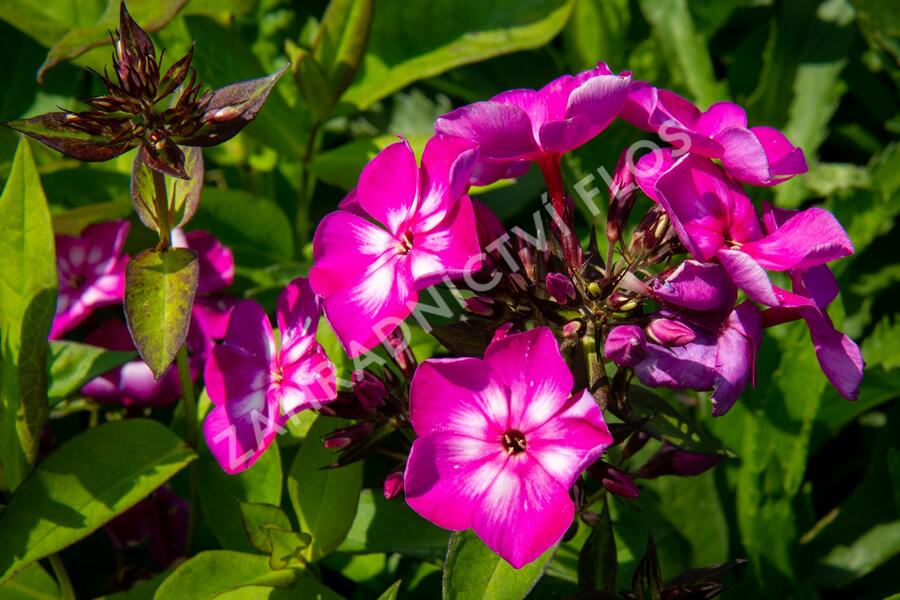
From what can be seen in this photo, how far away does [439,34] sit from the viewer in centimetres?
201

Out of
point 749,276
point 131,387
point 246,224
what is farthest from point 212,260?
point 749,276

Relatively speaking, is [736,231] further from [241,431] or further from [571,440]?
[241,431]

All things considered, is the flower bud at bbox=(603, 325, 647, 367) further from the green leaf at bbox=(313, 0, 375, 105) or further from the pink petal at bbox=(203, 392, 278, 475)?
the green leaf at bbox=(313, 0, 375, 105)

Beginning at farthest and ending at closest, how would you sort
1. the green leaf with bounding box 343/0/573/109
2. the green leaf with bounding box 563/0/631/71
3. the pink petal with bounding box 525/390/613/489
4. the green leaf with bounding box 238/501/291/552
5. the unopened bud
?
1. the green leaf with bounding box 563/0/631/71
2. the green leaf with bounding box 343/0/573/109
3. the green leaf with bounding box 238/501/291/552
4. the unopened bud
5. the pink petal with bounding box 525/390/613/489

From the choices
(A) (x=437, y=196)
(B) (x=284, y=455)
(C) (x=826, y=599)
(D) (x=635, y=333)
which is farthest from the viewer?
(C) (x=826, y=599)

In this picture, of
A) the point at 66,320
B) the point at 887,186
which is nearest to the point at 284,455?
the point at 66,320

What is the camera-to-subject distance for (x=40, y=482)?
1.35 meters

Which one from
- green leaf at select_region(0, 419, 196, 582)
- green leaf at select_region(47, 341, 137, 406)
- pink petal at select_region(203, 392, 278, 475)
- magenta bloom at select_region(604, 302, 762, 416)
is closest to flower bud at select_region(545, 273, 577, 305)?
magenta bloom at select_region(604, 302, 762, 416)

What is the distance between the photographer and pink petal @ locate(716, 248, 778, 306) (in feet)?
3.26

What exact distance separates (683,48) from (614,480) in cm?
138

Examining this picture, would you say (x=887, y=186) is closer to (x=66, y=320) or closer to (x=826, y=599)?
(x=826, y=599)

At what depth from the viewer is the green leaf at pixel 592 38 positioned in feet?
7.09

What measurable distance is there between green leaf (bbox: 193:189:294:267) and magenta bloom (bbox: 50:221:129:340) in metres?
0.16

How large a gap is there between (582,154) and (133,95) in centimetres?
107
